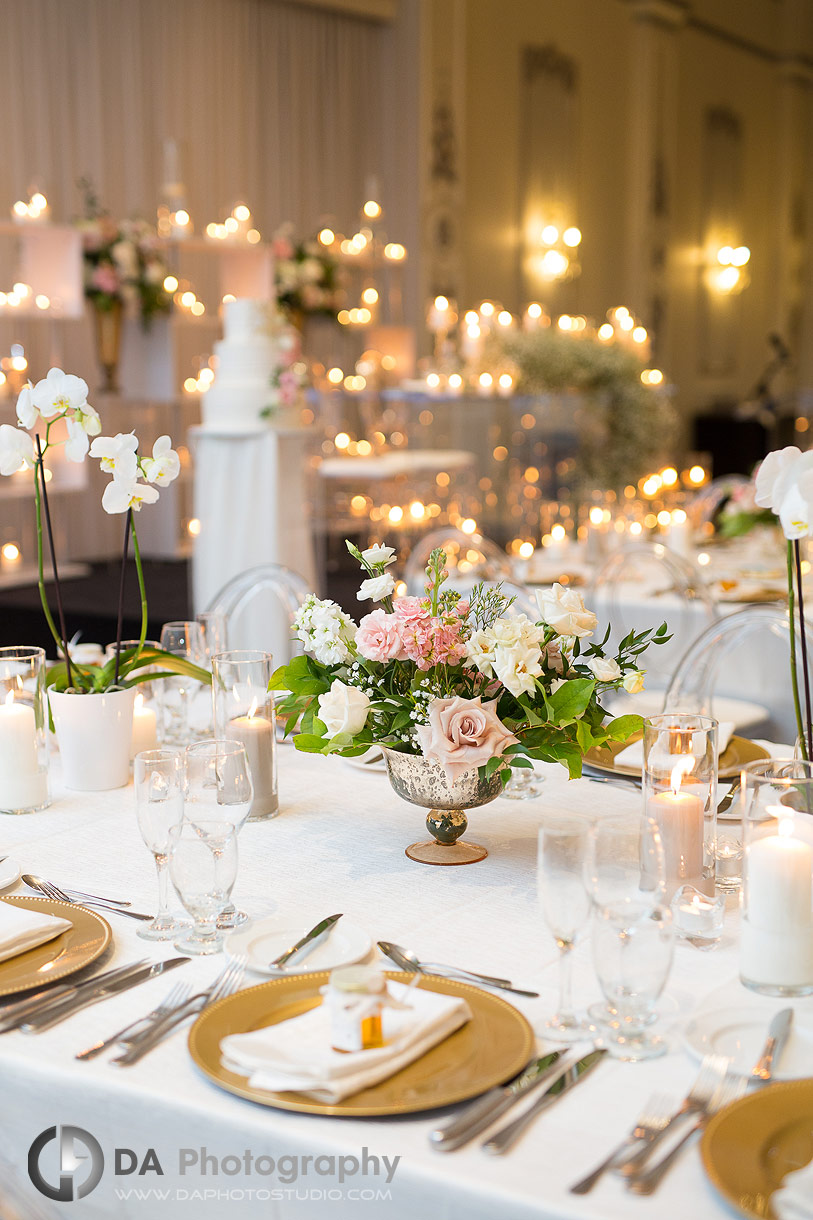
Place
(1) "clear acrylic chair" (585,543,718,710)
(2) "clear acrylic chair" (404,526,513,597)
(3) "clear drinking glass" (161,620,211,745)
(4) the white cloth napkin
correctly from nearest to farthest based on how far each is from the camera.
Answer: (4) the white cloth napkin
(3) "clear drinking glass" (161,620,211,745)
(1) "clear acrylic chair" (585,543,718,710)
(2) "clear acrylic chair" (404,526,513,597)

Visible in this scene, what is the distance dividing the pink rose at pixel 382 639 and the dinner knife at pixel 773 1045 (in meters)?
0.60

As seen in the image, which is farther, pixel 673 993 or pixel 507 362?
pixel 507 362

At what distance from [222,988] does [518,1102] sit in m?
0.36

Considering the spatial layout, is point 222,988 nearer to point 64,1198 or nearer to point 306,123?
point 64,1198

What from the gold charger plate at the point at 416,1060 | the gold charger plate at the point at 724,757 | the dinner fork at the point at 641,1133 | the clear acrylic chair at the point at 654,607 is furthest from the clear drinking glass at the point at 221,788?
the clear acrylic chair at the point at 654,607

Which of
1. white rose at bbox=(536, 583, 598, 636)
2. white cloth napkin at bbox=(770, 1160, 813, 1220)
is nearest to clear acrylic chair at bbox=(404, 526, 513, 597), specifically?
white rose at bbox=(536, 583, 598, 636)

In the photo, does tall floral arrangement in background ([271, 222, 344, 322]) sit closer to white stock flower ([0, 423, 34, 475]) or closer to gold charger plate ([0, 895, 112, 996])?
Answer: white stock flower ([0, 423, 34, 475])

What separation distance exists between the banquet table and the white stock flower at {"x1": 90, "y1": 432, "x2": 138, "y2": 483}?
0.50 meters

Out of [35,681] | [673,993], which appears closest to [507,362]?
[35,681]

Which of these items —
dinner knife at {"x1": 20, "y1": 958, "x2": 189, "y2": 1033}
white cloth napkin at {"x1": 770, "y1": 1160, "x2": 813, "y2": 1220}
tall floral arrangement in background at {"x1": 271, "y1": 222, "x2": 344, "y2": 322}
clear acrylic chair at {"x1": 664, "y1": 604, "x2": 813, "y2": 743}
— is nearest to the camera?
white cloth napkin at {"x1": 770, "y1": 1160, "x2": 813, "y2": 1220}

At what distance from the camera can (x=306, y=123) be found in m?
8.87

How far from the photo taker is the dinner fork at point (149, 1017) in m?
1.17

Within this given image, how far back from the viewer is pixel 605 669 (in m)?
1.55

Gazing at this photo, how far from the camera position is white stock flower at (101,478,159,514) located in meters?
1.79
